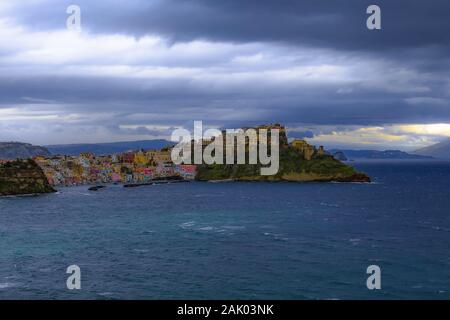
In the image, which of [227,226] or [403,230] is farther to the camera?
[227,226]

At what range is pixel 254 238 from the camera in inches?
4166

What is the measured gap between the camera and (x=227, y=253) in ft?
299

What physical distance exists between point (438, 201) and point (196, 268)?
13761cm

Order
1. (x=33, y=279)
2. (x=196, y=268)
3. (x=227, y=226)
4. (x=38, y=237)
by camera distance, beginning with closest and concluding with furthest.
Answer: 1. (x=33, y=279)
2. (x=196, y=268)
3. (x=38, y=237)
4. (x=227, y=226)

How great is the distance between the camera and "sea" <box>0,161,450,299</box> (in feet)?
223

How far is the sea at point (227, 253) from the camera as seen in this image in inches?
2675

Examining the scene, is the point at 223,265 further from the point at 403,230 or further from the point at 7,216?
the point at 7,216

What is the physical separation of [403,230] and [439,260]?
111 feet

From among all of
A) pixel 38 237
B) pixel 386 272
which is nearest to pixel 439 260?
pixel 386 272
